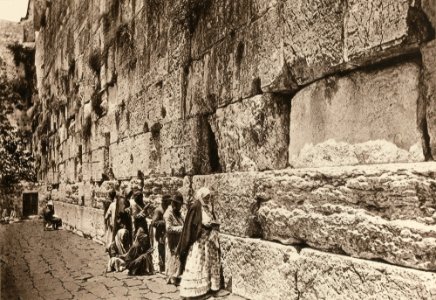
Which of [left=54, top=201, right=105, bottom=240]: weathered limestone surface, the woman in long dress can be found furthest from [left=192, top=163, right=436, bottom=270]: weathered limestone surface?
[left=54, top=201, right=105, bottom=240]: weathered limestone surface

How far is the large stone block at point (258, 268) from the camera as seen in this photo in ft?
10.5

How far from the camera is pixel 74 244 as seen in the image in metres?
8.41

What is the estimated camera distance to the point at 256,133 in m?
3.76

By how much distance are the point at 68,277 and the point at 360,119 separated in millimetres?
4474

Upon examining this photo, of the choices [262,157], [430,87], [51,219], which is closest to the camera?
[430,87]

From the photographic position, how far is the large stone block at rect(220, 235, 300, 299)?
3.21m

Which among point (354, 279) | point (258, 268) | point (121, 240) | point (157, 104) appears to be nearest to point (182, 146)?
point (157, 104)

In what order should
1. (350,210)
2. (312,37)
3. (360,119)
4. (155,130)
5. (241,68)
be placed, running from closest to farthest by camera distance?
(350,210) < (360,119) < (312,37) < (241,68) < (155,130)

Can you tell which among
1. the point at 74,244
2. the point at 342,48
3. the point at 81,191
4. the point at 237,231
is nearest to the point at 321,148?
the point at 342,48

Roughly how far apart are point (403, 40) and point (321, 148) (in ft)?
3.29

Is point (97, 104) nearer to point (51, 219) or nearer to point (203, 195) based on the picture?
point (51, 219)

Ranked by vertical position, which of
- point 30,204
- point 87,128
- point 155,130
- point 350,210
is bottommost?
point 30,204

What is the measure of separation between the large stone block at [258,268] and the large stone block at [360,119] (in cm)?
78

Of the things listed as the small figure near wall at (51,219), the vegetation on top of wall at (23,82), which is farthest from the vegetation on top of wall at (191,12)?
the vegetation on top of wall at (23,82)
